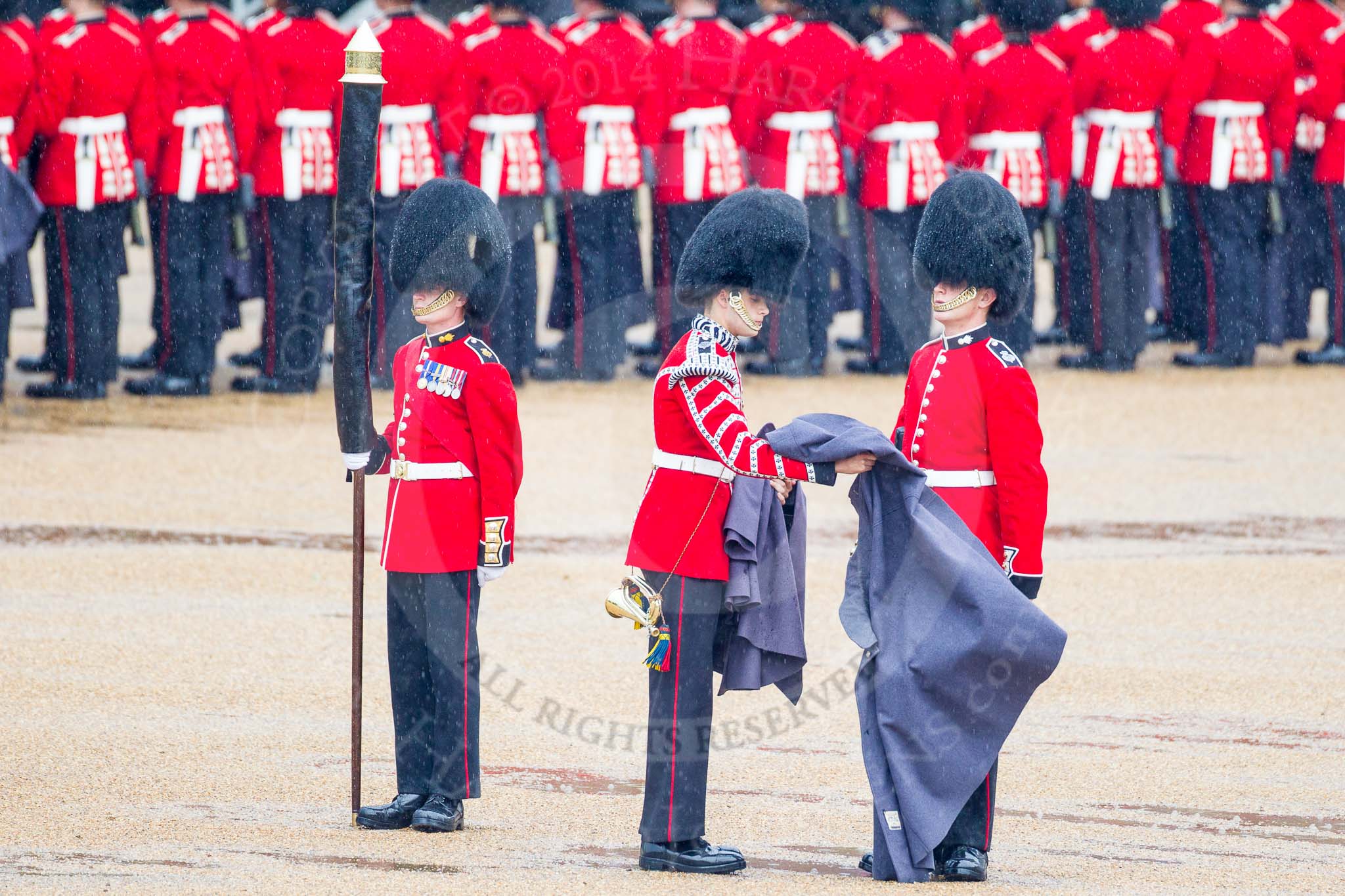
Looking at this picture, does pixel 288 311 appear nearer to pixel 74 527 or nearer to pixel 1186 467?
pixel 74 527

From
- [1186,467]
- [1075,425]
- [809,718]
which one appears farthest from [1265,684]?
[1075,425]

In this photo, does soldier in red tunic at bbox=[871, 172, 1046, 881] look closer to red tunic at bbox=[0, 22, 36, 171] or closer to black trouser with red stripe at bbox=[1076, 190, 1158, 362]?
red tunic at bbox=[0, 22, 36, 171]

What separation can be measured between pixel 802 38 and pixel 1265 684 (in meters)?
4.61

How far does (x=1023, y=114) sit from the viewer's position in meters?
8.63

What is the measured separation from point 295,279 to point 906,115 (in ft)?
8.46

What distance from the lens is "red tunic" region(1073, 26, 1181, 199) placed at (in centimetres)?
876

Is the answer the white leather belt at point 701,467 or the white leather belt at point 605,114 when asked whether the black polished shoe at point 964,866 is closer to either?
the white leather belt at point 701,467

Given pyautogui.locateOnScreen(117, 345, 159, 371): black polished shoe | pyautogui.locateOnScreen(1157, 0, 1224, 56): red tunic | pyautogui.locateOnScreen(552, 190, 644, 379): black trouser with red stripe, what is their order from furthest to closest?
1. pyautogui.locateOnScreen(1157, 0, 1224, 56): red tunic
2. pyautogui.locateOnScreen(117, 345, 159, 371): black polished shoe
3. pyautogui.locateOnScreen(552, 190, 644, 379): black trouser with red stripe

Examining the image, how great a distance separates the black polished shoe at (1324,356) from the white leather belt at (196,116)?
15.9 feet

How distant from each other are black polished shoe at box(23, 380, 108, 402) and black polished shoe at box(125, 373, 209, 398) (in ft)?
0.54

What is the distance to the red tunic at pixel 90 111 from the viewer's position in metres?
7.78

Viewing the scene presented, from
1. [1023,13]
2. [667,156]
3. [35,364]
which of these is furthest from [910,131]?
[35,364]

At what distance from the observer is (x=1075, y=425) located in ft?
26.3

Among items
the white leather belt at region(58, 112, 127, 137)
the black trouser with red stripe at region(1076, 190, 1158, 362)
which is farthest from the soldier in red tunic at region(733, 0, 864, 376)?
the white leather belt at region(58, 112, 127, 137)
